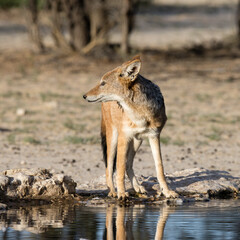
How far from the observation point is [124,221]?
6.77 m

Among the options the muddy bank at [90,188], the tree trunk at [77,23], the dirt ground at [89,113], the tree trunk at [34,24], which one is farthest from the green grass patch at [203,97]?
the muddy bank at [90,188]

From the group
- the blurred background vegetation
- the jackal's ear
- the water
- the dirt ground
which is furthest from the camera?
the blurred background vegetation

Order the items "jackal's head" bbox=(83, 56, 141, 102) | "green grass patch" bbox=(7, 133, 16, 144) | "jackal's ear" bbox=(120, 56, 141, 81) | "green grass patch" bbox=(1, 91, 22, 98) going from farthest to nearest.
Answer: "green grass patch" bbox=(1, 91, 22, 98) → "green grass patch" bbox=(7, 133, 16, 144) → "jackal's head" bbox=(83, 56, 141, 102) → "jackal's ear" bbox=(120, 56, 141, 81)

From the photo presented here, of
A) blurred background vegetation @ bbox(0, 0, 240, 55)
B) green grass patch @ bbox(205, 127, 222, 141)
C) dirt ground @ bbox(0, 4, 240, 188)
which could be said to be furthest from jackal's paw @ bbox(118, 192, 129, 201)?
blurred background vegetation @ bbox(0, 0, 240, 55)

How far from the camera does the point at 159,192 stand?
8156 mm

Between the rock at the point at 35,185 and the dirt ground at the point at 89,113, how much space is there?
151cm

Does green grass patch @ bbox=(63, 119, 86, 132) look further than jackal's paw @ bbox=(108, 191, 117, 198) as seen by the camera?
Yes

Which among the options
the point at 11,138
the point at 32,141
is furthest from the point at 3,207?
the point at 11,138

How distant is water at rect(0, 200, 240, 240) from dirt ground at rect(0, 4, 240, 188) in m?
2.12

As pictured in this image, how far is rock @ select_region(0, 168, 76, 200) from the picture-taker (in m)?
7.62

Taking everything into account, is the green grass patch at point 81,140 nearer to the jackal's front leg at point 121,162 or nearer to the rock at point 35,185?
the rock at point 35,185

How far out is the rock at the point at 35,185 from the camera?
762 cm

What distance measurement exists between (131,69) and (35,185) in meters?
1.69

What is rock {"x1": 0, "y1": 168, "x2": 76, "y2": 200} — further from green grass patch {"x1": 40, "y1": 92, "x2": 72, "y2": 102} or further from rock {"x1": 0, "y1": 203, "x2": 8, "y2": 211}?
green grass patch {"x1": 40, "y1": 92, "x2": 72, "y2": 102}
